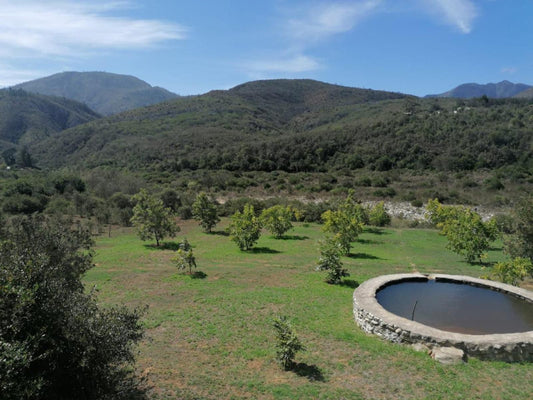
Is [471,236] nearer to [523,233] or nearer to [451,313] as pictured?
[523,233]

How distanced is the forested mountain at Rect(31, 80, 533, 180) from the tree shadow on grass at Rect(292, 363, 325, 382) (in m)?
63.5

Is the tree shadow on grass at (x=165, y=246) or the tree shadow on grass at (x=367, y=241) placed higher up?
the tree shadow on grass at (x=367, y=241)

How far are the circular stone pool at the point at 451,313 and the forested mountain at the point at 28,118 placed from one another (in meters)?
136

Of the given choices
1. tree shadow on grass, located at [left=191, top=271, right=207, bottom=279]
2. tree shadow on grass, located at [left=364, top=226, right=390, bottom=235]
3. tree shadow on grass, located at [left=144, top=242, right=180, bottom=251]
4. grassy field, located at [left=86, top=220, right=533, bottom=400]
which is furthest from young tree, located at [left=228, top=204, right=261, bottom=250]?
tree shadow on grass, located at [left=364, top=226, right=390, bottom=235]

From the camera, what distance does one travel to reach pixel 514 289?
45.4 feet

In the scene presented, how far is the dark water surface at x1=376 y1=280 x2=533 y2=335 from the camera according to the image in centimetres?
1176

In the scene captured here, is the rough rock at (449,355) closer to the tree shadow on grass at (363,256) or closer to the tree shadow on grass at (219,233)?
the tree shadow on grass at (363,256)

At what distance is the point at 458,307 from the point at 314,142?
2891 inches

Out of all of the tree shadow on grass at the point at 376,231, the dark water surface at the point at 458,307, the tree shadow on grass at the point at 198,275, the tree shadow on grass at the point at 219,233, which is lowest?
the tree shadow on grass at the point at 198,275

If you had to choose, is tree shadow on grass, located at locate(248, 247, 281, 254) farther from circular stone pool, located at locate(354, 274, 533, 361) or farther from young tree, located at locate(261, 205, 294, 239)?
circular stone pool, located at locate(354, 274, 533, 361)

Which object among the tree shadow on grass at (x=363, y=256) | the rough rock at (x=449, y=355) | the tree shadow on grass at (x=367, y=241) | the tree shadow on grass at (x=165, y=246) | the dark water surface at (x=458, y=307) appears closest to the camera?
the rough rock at (x=449, y=355)

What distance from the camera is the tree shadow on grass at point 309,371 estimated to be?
8.78 metres

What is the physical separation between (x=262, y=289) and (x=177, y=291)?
156 inches

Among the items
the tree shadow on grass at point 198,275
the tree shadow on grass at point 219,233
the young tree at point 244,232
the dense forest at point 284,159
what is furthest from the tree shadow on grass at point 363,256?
the dense forest at point 284,159
